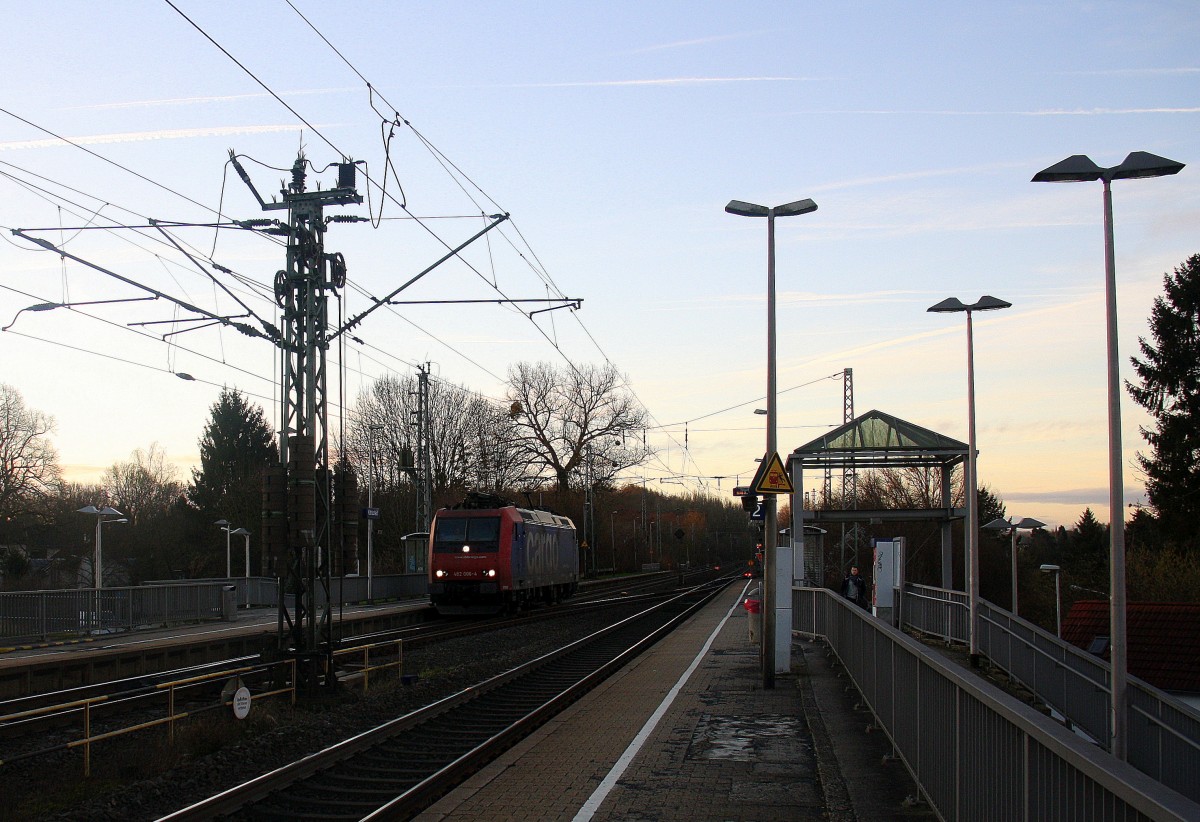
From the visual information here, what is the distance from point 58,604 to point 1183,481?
37.1m

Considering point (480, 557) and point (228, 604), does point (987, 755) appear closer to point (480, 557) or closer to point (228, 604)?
point (480, 557)

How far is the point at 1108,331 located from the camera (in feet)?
37.7

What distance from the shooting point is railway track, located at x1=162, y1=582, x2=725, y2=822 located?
322 inches

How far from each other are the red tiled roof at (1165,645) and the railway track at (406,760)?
14746mm

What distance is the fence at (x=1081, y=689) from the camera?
12.1 meters

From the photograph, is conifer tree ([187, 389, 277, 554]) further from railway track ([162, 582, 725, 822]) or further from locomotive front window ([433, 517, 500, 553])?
railway track ([162, 582, 725, 822])

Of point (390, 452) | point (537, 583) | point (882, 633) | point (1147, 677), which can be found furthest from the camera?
point (390, 452)

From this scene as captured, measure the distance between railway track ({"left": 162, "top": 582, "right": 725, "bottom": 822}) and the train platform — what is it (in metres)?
0.24

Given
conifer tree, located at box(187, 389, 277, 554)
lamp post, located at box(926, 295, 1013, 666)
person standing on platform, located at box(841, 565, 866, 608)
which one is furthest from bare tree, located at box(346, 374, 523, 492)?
lamp post, located at box(926, 295, 1013, 666)

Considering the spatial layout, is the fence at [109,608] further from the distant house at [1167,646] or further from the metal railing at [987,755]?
the distant house at [1167,646]

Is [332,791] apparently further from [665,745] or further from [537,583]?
[537,583]

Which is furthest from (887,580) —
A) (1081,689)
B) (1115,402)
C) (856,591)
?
(1115,402)

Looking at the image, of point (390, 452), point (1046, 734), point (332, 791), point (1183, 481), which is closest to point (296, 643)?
point (332, 791)

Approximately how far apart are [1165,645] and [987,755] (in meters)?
22.7
